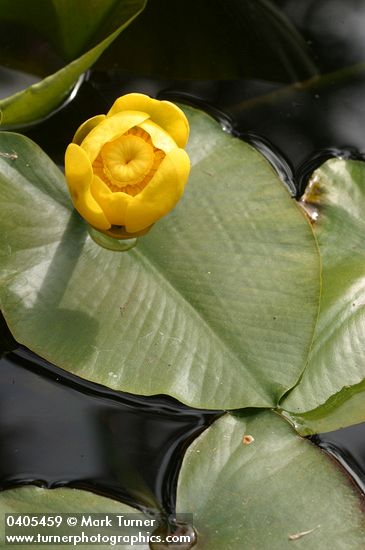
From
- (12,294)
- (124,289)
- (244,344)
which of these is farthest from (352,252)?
(12,294)

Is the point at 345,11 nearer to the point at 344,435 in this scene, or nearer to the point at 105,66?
the point at 105,66

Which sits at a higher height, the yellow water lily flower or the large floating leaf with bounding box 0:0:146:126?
the yellow water lily flower

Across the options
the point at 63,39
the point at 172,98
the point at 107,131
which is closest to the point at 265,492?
the point at 107,131

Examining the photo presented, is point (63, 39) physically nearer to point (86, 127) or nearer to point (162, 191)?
point (86, 127)

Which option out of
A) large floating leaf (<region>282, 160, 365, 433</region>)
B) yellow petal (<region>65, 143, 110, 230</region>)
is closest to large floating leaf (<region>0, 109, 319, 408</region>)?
large floating leaf (<region>282, 160, 365, 433</region>)

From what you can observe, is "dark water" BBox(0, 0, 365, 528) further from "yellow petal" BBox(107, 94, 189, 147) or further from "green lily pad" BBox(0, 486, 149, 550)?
"yellow petal" BBox(107, 94, 189, 147)

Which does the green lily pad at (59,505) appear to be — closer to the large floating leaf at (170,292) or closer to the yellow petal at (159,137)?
the large floating leaf at (170,292)
